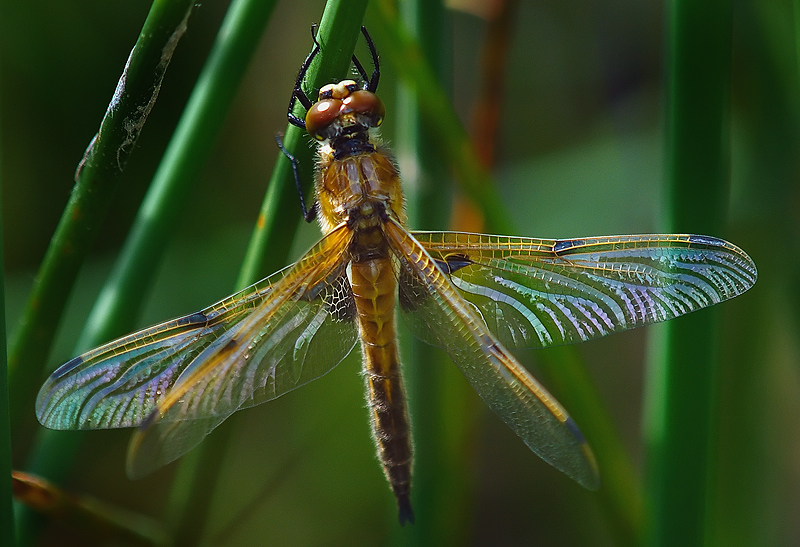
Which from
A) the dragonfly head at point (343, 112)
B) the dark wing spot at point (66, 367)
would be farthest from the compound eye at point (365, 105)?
the dark wing spot at point (66, 367)

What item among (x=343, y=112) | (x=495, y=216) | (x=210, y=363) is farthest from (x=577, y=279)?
(x=210, y=363)

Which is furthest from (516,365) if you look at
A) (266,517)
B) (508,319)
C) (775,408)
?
(266,517)

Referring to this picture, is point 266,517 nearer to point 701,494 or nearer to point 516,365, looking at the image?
point 516,365

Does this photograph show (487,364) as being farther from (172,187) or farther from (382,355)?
(172,187)

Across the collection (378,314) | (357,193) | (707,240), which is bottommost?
(378,314)

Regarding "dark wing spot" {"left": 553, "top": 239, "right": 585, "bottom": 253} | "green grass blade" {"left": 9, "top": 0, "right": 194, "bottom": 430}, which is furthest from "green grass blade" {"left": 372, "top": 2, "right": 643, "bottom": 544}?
"green grass blade" {"left": 9, "top": 0, "right": 194, "bottom": 430}

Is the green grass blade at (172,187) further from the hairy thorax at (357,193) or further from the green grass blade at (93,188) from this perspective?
the hairy thorax at (357,193)

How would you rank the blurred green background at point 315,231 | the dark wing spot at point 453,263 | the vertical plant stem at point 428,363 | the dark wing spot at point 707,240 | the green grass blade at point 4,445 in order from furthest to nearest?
1. the blurred green background at point 315,231
2. the dark wing spot at point 453,263
3. the vertical plant stem at point 428,363
4. the dark wing spot at point 707,240
5. the green grass blade at point 4,445
